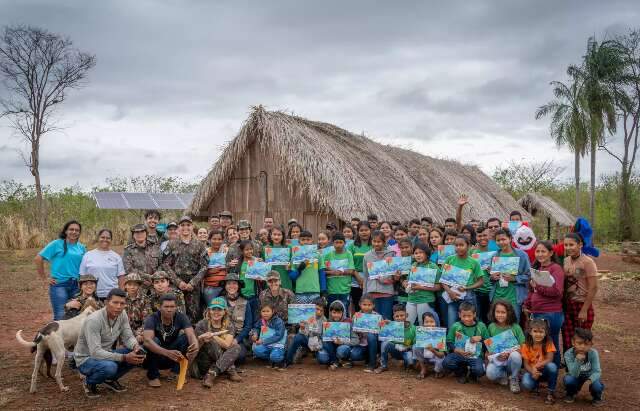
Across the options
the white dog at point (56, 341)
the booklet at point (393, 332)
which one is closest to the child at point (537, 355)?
the booklet at point (393, 332)

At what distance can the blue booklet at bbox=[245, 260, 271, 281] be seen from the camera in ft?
21.1

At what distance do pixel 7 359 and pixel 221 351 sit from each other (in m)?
2.82

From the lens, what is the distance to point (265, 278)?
6414 mm

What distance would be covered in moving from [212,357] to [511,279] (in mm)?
3432

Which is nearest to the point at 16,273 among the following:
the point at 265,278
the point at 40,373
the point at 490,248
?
the point at 40,373

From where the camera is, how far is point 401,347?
19.2 feet

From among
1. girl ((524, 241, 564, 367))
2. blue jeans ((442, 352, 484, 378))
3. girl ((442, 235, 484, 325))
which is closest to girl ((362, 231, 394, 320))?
girl ((442, 235, 484, 325))

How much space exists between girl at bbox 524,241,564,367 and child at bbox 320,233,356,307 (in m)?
2.23

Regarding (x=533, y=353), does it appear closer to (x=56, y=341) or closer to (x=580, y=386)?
(x=580, y=386)

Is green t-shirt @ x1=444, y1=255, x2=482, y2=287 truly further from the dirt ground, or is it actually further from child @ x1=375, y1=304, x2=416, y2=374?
the dirt ground

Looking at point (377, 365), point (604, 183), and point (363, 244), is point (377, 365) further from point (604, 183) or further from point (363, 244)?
point (604, 183)

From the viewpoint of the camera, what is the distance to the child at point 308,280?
6602 millimetres

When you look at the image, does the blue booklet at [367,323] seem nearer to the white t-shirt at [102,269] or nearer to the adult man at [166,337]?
the adult man at [166,337]

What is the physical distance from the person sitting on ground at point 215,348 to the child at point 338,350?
1034mm
